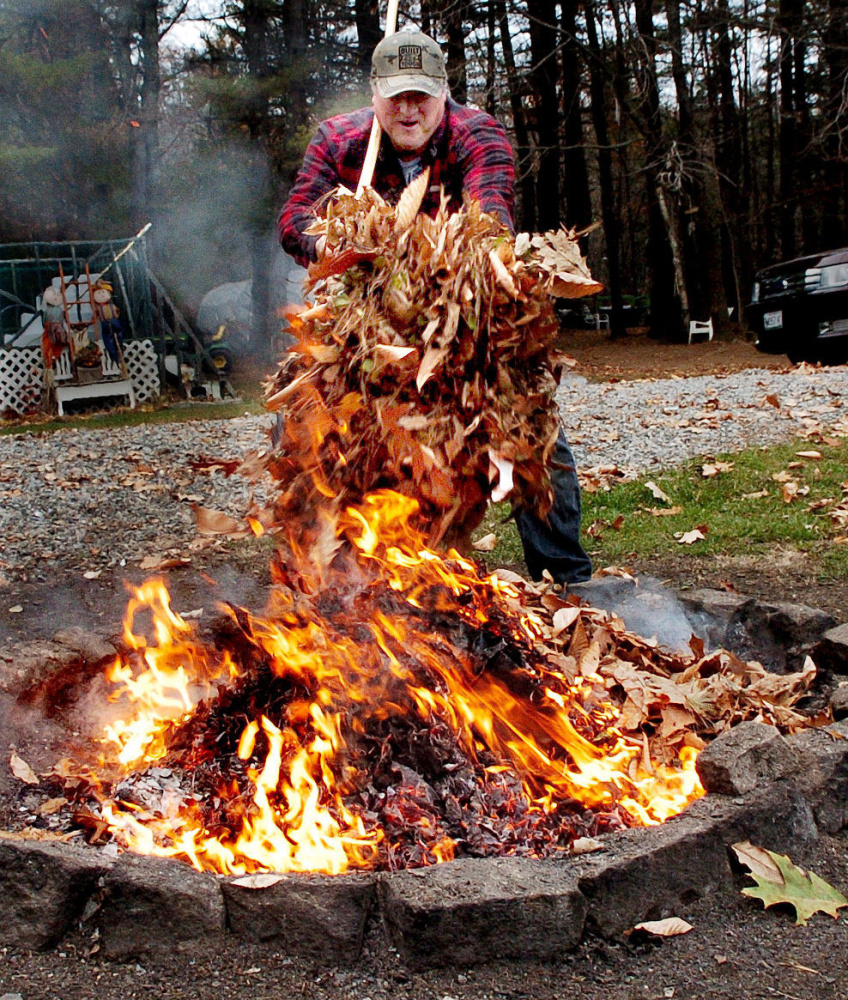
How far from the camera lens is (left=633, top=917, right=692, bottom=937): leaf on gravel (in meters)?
2.17

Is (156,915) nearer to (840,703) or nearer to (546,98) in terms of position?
(840,703)

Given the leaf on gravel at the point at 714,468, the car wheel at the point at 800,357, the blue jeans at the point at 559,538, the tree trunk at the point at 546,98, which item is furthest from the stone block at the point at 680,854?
the tree trunk at the point at 546,98

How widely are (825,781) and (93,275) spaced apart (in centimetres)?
1577

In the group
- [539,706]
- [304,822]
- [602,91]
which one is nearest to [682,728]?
[539,706]

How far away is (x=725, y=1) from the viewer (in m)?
18.5

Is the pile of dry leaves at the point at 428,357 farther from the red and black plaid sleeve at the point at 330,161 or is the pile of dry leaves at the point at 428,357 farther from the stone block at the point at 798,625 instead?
the stone block at the point at 798,625

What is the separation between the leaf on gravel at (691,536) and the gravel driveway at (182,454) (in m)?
1.76

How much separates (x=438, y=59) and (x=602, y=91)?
23.3m

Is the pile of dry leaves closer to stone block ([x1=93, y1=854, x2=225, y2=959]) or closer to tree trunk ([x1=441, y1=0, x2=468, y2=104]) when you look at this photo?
stone block ([x1=93, y1=854, x2=225, y2=959])

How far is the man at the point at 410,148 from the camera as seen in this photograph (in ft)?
11.1

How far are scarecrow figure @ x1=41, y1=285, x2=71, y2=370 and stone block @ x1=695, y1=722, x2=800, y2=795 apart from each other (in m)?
14.6

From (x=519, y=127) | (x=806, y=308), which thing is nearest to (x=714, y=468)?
(x=806, y=308)

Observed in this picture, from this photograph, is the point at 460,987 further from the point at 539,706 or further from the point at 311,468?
the point at 311,468

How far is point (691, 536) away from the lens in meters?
5.64
